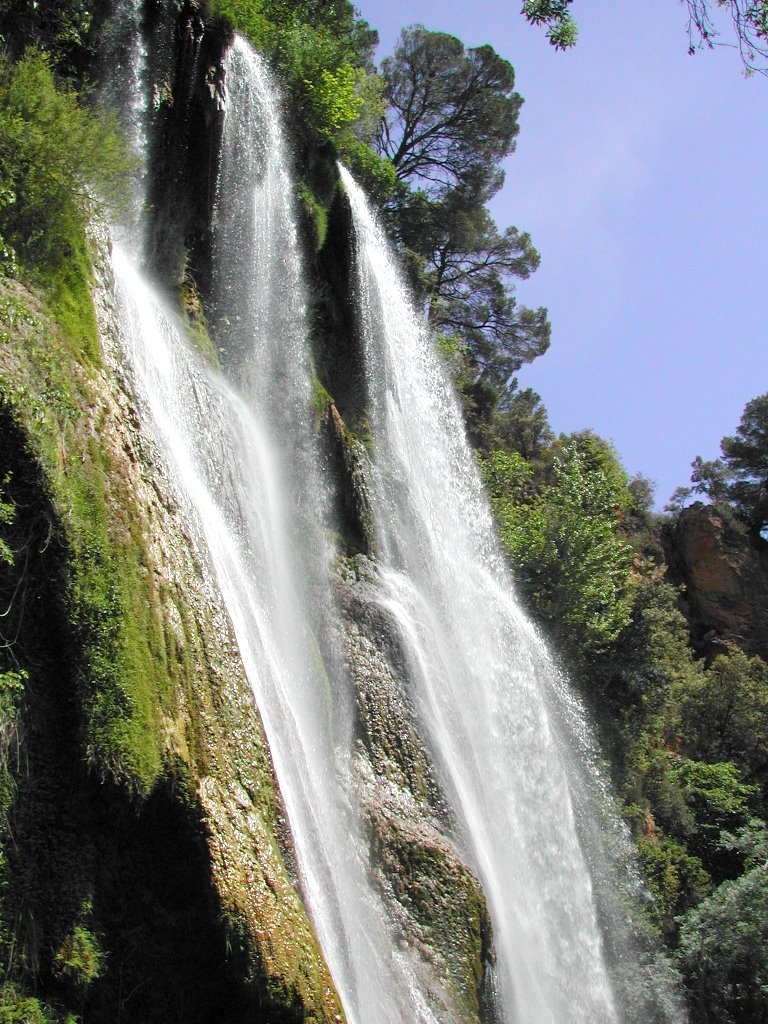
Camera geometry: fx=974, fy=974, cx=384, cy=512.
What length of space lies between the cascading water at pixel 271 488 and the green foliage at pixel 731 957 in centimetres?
835

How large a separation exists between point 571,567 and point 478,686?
702 cm

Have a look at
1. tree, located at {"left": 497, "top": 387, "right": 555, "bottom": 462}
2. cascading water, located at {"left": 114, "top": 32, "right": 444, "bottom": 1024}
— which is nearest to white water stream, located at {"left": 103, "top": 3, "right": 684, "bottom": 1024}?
cascading water, located at {"left": 114, "top": 32, "right": 444, "bottom": 1024}

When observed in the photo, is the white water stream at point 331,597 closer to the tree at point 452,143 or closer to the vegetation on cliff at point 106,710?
the vegetation on cliff at point 106,710

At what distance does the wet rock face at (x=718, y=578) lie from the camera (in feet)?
94.4

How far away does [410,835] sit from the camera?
1002cm

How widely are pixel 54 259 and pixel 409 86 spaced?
71.7ft

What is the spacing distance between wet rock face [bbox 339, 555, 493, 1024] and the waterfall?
0.41 metres

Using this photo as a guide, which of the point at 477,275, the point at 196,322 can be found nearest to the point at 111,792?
the point at 196,322

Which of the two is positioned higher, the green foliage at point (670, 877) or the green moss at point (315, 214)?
the green moss at point (315, 214)

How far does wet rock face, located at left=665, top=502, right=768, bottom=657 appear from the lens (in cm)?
2878

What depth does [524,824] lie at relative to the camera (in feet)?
42.3

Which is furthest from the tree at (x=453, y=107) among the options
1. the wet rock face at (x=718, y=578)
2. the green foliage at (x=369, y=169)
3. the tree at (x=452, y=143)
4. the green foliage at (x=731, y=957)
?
the green foliage at (x=731, y=957)

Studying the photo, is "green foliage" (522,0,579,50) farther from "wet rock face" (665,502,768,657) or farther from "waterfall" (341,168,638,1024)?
"wet rock face" (665,502,768,657)

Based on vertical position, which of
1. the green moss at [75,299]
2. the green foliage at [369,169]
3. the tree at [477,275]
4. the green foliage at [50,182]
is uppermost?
the tree at [477,275]
